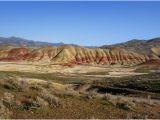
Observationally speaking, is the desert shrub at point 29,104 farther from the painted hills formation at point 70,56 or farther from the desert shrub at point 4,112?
the painted hills formation at point 70,56

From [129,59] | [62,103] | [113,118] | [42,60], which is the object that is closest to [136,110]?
[113,118]

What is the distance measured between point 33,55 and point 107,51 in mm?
35450

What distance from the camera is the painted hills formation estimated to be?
13788cm

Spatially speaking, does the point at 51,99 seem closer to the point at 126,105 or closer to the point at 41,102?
the point at 41,102

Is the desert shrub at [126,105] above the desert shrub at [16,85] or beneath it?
beneath

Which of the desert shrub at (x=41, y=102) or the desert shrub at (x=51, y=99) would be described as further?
the desert shrub at (x=51, y=99)

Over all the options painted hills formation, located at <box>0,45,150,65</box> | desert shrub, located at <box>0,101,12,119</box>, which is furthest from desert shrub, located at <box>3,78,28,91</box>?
painted hills formation, located at <box>0,45,150,65</box>

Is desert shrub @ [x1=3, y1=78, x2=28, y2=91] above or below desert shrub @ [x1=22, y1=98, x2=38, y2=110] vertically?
above

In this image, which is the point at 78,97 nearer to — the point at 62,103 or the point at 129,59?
the point at 62,103

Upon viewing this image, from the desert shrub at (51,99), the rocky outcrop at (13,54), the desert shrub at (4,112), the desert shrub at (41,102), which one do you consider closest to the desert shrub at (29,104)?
the desert shrub at (41,102)

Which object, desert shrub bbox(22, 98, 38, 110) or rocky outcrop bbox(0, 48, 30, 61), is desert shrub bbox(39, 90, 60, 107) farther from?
rocky outcrop bbox(0, 48, 30, 61)

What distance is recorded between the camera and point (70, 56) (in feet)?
475

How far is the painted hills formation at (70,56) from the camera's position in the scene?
13788 centimetres

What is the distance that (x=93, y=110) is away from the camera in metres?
17.3
